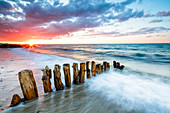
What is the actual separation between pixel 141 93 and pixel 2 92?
6.19 meters

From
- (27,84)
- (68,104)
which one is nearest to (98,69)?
(68,104)

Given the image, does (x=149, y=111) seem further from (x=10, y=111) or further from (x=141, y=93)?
(x=10, y=111)

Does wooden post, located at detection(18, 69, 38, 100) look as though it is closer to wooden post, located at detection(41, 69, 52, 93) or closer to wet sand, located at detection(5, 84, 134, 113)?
wet sand, located at detection(5, 84, 134, 113)

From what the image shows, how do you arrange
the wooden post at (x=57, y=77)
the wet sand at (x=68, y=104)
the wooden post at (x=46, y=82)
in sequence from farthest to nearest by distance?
the wooden post at (x=57, y=77) → the wooden post at (x=46, y=82) → the wet sand at (x=68, y=104)

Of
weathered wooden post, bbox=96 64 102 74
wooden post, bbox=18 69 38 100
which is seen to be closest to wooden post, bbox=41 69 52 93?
wooden post, bbox=18 69 38 100

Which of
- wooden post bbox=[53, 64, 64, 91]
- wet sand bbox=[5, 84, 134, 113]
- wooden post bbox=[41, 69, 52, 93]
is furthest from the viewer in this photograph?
wooden post bbox=[53, 64, 64, 91]

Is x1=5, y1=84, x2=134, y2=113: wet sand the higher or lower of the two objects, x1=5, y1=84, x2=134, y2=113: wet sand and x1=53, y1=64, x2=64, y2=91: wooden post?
the lower

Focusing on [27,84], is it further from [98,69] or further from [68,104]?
[98,69]

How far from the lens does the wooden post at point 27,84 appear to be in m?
2.80

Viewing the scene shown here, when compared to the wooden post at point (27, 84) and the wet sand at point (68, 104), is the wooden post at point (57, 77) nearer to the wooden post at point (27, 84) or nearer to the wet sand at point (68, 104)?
the wet sand at point (68, 104)

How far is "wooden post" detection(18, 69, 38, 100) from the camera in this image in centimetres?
280

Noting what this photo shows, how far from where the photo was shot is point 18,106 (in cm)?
280

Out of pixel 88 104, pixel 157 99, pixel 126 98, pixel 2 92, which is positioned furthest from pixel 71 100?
pixel 157 99

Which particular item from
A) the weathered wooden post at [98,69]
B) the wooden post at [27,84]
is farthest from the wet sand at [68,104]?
the weathered wooden post at [98,69]
